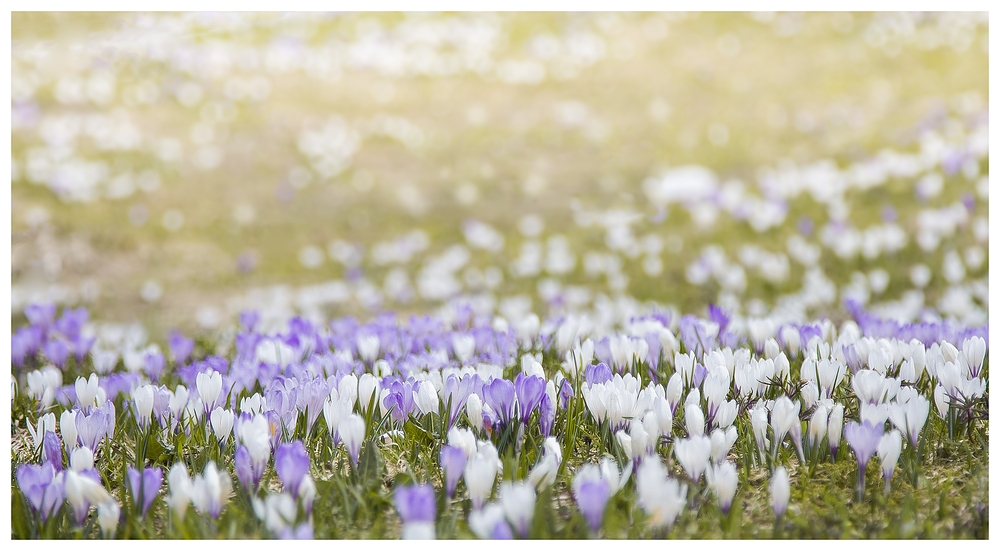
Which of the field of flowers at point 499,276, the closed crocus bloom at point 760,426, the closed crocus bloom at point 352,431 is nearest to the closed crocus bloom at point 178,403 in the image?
the field of flowers at point 499,276

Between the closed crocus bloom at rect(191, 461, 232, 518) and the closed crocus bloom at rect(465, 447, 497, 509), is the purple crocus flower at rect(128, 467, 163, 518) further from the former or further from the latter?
the closed crocus bloom at rect(465, 447, 497, 509)

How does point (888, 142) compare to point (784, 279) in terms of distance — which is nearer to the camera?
point (784, 279)

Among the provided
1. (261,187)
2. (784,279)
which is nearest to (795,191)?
(784,279)

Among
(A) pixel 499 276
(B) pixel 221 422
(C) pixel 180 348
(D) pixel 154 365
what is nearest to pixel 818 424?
(B) pixel 221 422

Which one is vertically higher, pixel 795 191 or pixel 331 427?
pixel 795 191

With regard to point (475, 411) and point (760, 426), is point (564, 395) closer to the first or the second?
point (475, 411)
